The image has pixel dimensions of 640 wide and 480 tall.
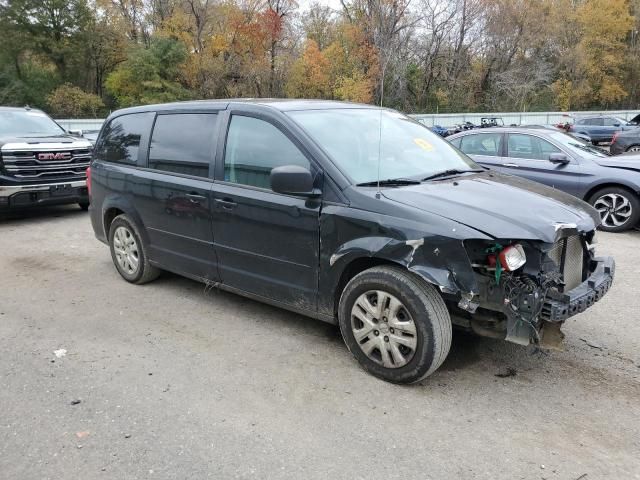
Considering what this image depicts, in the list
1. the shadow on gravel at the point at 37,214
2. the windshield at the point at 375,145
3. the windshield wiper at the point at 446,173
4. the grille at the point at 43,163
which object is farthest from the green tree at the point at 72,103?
the windshield wiper at the point at 446,173

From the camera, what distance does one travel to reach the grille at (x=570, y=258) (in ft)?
11.3

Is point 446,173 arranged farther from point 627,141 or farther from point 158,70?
point 158,70

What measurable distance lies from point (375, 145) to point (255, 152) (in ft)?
3.07

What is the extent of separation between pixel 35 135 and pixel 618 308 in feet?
30.8

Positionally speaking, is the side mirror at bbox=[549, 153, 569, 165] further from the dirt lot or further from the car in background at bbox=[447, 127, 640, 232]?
the dirt lot

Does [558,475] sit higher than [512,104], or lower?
lower

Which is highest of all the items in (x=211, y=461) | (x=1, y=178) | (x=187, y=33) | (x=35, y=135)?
(x=187, y=33)

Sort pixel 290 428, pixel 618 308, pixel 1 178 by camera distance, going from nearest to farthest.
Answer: pixel 290 428
pixel 618 308
pixel 1 178

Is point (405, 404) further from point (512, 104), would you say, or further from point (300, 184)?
point (512, 104)

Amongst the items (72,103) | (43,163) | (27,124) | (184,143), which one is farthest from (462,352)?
(72,103)

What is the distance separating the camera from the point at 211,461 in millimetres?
2828

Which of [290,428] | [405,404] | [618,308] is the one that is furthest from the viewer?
[618,308]

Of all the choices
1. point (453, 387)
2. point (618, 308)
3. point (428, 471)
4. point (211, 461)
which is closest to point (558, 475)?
point (428, 471)

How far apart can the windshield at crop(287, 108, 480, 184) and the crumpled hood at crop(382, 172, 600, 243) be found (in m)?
0.27
